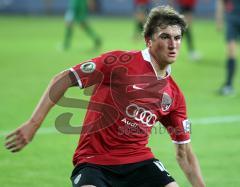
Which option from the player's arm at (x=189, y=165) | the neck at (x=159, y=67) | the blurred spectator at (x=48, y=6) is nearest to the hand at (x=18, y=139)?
the neck at (x=159, y=67)

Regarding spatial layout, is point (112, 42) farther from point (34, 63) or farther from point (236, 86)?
point (236, 86)

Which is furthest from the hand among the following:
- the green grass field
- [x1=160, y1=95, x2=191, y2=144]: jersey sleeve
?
the green grass field

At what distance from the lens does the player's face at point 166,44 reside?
17.9 ft

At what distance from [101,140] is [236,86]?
871 cm

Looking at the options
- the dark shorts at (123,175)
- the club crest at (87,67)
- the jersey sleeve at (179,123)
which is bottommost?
the dark shorts at (123,175)


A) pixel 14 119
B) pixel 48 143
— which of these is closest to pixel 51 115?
A: pixel 14 119

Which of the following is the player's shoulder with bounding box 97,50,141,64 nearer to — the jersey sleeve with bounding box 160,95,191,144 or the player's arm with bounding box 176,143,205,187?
the jersey sleeve with bounding box 160,95,191,144

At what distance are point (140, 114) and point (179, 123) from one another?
399 millimetres

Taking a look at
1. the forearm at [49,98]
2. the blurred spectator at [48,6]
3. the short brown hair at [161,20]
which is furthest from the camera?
the blurred spectator at [48,6]

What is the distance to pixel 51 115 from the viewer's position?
1073cm

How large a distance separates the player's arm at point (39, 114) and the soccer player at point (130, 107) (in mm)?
164

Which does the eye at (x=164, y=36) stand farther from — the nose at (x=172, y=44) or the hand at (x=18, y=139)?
the hand at (x=18, y=139)

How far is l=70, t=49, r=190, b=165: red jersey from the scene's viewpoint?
5.43m

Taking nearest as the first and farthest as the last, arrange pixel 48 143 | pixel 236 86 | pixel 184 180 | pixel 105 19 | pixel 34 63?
pixel 184 180
pixel 48 143
pixel 236 86
pixel 34 63
pixel 105 19
